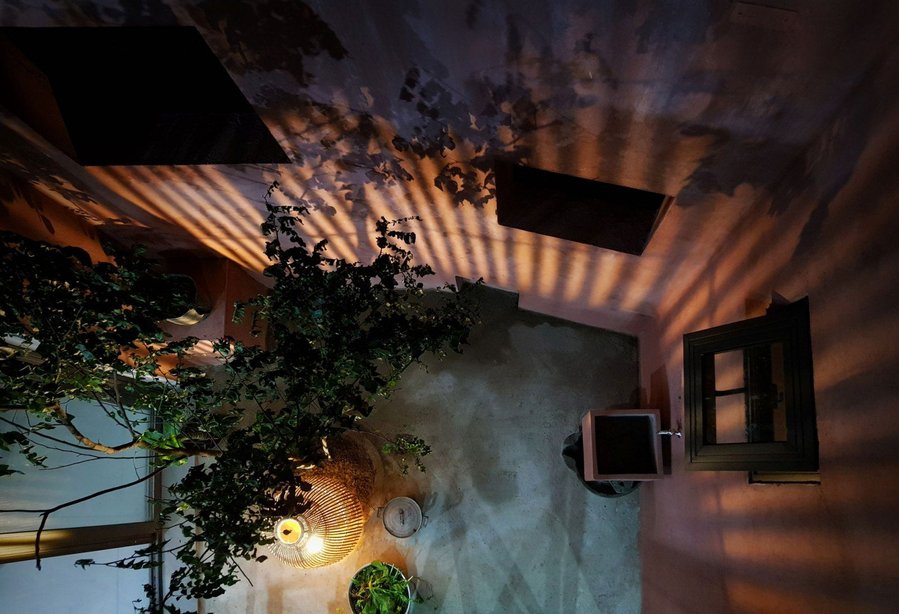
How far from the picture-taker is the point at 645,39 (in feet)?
5.69

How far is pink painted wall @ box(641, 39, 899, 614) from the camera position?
58.7 inches

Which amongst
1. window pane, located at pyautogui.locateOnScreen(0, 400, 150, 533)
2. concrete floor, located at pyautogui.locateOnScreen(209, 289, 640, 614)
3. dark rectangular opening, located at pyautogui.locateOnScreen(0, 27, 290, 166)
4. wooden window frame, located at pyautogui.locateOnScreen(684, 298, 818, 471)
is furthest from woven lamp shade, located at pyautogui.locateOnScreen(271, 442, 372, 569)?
wooden window frame, located at pyautogui.locateOnScreen(684, 298, 818, 471)

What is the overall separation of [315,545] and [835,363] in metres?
3.45

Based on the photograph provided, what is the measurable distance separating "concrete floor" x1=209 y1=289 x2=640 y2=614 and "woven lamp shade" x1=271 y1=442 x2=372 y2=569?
0.44m

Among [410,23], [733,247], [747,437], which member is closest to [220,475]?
[410,23]

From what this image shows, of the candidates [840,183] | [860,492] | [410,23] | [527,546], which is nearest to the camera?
[860,492]

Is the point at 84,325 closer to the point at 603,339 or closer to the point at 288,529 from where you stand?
the point at 288,529

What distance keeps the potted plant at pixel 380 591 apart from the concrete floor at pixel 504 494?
0.28m

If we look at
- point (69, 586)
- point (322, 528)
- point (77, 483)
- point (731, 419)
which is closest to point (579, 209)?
point (731, 419)

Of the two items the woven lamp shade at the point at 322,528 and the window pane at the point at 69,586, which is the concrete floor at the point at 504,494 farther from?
the window pane at the point at 69,586

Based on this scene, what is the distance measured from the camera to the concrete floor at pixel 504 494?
438 centimetres

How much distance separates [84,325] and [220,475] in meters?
0.93

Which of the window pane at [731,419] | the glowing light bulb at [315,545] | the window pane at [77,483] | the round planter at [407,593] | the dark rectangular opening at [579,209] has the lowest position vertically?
the round planter at [407,593]

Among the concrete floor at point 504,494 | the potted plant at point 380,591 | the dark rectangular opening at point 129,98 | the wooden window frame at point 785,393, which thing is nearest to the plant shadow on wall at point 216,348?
the dark rectangular opening at point 129,98
